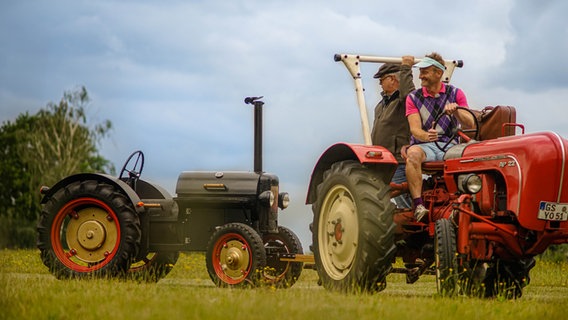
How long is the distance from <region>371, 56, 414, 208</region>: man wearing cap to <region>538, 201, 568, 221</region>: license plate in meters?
1.84

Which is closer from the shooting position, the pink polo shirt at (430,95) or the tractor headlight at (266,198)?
the pink polo shirt at (430,95)

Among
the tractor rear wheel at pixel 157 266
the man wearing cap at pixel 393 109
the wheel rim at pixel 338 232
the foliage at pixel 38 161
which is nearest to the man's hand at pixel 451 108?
the man wearing cap at pixel 393 109

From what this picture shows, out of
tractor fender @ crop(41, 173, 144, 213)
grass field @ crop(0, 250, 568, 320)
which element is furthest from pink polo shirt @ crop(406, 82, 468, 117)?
tractor fender @ crop(41, 173, 144, 213)

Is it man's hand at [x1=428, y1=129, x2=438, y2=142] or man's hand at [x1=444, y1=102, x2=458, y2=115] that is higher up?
man's hand at [x1=444, y1=102, x2=458, y2=115]

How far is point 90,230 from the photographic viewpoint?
10859 millimetres

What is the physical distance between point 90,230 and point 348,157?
3482 millimetres

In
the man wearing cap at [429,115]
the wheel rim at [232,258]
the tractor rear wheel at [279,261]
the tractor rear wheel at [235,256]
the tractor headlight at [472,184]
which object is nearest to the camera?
the tractor headlight at [472,184]

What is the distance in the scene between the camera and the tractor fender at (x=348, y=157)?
28.2ft

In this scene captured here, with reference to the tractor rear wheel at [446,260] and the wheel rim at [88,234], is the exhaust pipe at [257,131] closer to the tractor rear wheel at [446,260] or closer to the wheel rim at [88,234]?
the wheel rim at [88,234]

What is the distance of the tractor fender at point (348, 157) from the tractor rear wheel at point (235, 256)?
1058 millimetres

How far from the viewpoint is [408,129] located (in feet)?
31.6

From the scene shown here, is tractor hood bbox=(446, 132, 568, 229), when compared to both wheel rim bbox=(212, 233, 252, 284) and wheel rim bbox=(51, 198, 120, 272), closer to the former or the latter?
wheel rim bbox=(212, 233, 252, 284)

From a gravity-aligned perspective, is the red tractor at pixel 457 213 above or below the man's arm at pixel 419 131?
below

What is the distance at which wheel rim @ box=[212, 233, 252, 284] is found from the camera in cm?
1037
